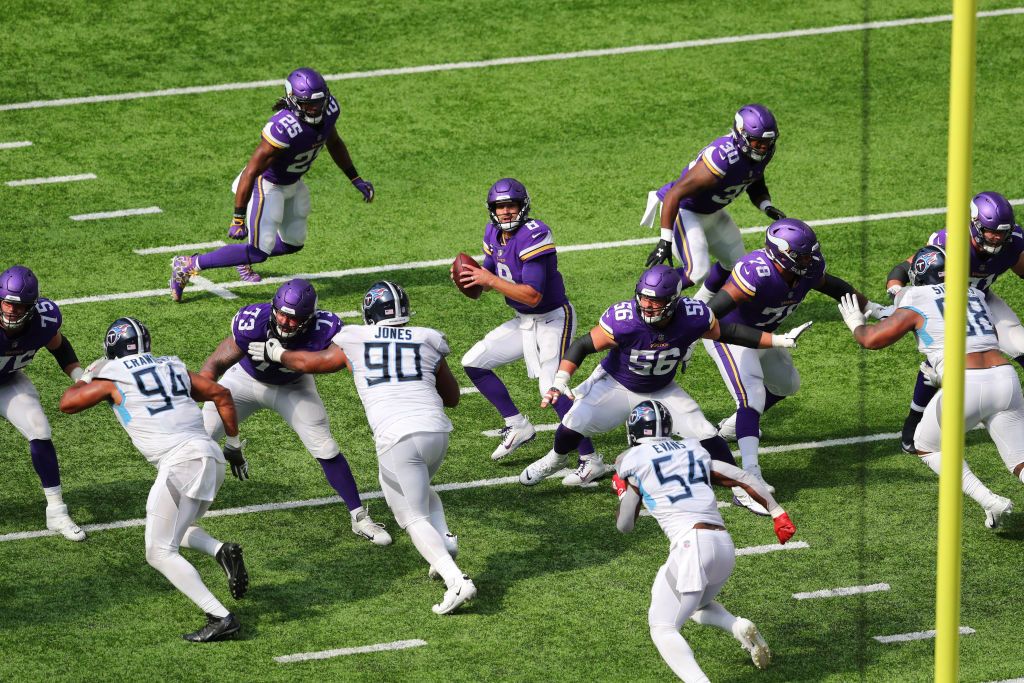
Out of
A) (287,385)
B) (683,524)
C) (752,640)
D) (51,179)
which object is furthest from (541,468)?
(51,179)

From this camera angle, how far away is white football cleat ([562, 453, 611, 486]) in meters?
10.3

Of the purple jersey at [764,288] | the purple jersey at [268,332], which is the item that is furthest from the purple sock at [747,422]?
the purple jersey at [268,332]

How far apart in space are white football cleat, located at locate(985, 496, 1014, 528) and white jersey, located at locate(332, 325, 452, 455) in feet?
10.8

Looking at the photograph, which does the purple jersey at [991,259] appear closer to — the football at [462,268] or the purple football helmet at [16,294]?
the football at [462,268]

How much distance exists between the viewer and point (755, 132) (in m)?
11.2

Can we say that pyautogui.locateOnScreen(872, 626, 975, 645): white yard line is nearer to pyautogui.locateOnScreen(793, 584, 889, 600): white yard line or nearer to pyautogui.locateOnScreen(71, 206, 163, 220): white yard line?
pyautogui.locateOnScreen(793, 584, 889, 600): white yard line

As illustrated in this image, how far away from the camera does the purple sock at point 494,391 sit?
10.5 m

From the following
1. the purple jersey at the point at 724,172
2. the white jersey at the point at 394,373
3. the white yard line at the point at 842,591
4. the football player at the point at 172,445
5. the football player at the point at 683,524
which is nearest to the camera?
the football player at the point at 683,524

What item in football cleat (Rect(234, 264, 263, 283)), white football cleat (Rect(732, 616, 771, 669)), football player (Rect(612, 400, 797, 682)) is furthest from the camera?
football cleat (Rect(234, 264, 263, 283))

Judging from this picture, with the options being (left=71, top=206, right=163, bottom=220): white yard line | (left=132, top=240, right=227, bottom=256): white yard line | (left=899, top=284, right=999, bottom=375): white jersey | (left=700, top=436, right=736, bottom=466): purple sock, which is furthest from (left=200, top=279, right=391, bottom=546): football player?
(left=71, top=206, right=163, bottom=220): white yard line

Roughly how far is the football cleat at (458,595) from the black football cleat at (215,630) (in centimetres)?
110

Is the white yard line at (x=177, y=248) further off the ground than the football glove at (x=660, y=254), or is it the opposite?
the football glove at (x=660, y=254)

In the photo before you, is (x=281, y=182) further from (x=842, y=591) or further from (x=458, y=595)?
(x=842, y=591)

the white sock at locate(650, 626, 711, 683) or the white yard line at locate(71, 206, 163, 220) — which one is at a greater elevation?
the white yard line at locate(71, 206, 163, 220)
